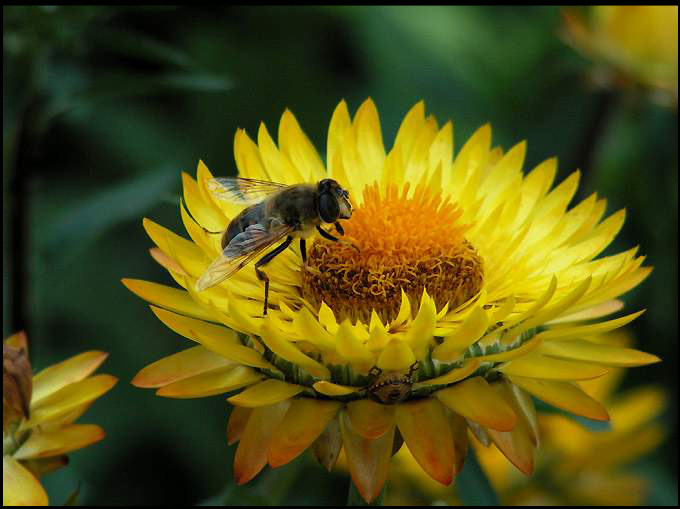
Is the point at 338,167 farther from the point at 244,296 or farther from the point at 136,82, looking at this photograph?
the point at 136,82

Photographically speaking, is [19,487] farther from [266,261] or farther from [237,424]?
[266,261]

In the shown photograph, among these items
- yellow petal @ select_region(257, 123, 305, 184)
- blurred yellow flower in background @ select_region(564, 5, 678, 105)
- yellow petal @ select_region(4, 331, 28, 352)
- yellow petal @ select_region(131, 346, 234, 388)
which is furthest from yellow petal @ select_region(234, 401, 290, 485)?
blurred yellow flower in background @ select_region(564, 5, 678, 105)

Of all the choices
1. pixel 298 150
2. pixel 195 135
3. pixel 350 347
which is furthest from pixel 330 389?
pixel 195 135

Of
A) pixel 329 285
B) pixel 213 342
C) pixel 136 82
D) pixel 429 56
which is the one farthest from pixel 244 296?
pixel 429 56

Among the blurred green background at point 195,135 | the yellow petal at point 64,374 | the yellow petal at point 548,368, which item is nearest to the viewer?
the yellow petal at point 548,368

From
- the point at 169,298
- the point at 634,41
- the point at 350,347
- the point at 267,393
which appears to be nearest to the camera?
the point at 350,347

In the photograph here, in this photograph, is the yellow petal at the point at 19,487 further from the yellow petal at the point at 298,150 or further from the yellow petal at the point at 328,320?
the yellow petal at the point at 298,150

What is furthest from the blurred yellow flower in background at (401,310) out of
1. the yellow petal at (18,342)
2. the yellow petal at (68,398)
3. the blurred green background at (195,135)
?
the blurred green background at (195,135)
